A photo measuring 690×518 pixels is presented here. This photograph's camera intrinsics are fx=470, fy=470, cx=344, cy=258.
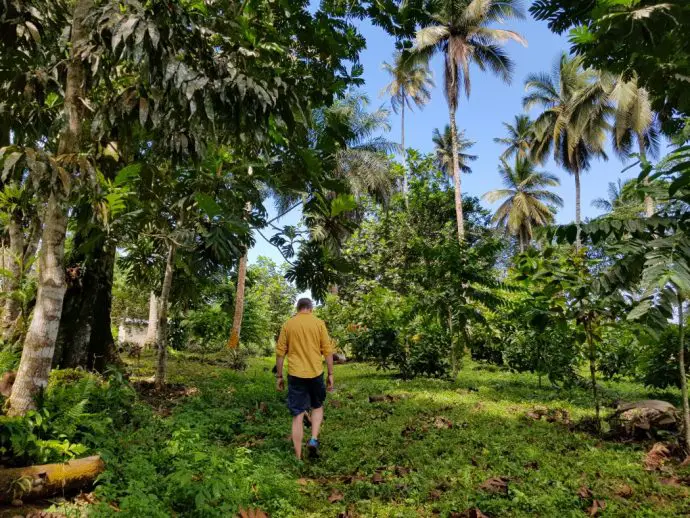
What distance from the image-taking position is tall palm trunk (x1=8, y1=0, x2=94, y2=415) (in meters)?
4.11

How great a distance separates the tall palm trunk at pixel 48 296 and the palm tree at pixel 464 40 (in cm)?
1853

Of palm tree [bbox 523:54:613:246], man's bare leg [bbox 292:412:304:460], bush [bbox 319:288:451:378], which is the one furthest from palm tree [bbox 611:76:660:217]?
man's bare leg [bbox 292:412:304:460]

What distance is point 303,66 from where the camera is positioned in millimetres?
4984

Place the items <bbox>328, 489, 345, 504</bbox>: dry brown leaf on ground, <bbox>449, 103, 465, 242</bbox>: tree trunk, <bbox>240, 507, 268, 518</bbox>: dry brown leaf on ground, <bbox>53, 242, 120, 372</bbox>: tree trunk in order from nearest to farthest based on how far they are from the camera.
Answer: <bbox>240, 507, 268, 518</bbox>: dry brown leaf on ground
<bbox>328, 489, 345, 504</bbox>: dry brown leaf on ground
<bbox>53, 242, 120, 372</bbox>: tree trunk
<bbox>449, 103, 465, 242</bbox>: tree trunk

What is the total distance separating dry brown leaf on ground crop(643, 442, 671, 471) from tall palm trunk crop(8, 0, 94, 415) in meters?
5.52

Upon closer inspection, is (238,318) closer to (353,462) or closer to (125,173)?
(353,462)

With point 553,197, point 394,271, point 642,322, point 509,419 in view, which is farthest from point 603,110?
point 642,322

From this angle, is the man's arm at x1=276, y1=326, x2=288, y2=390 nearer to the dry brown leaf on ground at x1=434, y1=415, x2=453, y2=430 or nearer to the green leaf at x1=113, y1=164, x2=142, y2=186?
the dry brown leaf on ground at x1=434, y1=415, x2=453, y2=430

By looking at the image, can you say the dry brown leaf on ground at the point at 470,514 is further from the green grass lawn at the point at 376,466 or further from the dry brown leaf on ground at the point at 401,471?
the dry brown leaf on ground at the point at 401,471

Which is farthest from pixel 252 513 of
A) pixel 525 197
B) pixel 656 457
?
pixel 525 197

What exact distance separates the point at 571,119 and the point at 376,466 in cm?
3111

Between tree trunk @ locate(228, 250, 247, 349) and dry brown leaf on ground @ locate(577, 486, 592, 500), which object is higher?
tree trunk @ locate(228, 250, 247, 349)

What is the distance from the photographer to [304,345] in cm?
534

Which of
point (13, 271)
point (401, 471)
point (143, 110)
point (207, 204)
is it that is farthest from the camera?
point (13, 271)
